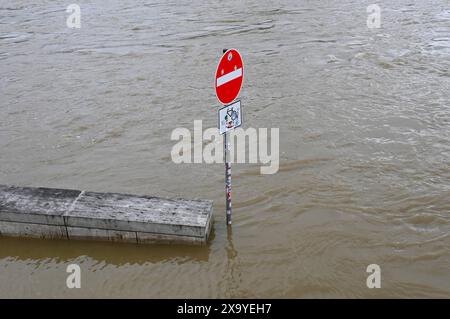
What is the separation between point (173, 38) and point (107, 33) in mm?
3120

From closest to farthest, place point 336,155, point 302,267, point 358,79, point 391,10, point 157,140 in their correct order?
point 302,267 → point 336,155 → point 157,140 → point 358,79 → point 391,10

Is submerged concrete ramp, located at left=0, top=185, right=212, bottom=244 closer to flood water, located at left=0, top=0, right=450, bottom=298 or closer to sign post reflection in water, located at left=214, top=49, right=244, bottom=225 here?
flood water, located at left=0, top=0, right=450, bottom=298

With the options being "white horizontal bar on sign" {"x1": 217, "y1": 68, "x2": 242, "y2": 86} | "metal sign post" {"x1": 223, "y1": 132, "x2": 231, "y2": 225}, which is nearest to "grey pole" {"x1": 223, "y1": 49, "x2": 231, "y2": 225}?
"metal sign post" {"x1": 223, "y1": 132, "x2": 231, "y2": 225}

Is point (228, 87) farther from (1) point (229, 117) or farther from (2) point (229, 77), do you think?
(1) point (229, 117)

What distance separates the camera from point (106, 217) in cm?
548

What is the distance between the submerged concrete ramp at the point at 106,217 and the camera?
17.9ft

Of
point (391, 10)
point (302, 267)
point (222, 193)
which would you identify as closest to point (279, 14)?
point (391, 10)

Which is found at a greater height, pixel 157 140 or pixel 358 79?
pixel 358 79

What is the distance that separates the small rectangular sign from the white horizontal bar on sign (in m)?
0.28

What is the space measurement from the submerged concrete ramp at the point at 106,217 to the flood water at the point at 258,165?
169 mm

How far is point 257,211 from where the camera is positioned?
20.5ft

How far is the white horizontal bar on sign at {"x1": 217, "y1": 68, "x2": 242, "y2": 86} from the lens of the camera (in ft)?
16.7

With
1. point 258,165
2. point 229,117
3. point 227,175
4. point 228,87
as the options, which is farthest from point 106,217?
point 258,165

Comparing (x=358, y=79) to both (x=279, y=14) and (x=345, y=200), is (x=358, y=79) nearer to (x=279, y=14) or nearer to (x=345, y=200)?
(x=345, y=200)
